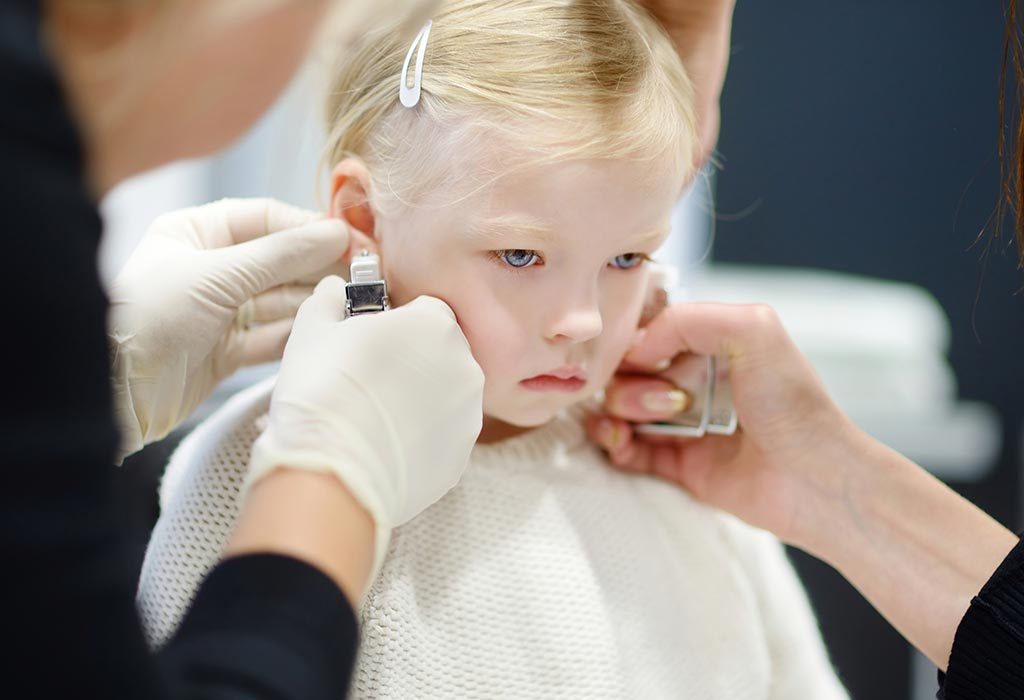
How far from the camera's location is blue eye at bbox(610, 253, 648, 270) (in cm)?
88

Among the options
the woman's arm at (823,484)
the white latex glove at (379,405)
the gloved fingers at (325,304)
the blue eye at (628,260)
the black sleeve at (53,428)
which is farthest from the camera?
the woman's arm at (823,484)

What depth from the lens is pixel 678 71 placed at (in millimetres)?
925

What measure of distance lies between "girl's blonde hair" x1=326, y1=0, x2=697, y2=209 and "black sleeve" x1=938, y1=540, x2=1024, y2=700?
42 cm

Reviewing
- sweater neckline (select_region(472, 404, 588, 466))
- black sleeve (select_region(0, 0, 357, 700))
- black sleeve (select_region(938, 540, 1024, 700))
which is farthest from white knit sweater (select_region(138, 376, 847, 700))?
black sleeve (select_region(0, 0, 357, 700))

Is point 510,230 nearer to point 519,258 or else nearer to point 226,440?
point 519,258

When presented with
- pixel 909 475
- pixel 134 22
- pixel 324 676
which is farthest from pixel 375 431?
pixel 909 475

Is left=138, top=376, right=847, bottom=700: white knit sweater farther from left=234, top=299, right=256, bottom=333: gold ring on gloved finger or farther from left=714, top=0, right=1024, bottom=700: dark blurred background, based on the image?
left=714, top=0, right=1024, bottom=700: dark blurred background

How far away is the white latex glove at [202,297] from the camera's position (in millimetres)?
814

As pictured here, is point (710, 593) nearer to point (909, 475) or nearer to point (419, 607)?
point (909, 475)

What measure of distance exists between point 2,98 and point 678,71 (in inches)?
24.6

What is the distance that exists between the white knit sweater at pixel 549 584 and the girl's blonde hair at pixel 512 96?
0.24 m

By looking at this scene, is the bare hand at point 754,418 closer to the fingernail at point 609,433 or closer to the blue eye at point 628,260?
the fingernail at point 609,433

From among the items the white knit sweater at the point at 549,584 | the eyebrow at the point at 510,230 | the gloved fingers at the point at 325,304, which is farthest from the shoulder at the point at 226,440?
the eyebrow at the point at 510,230

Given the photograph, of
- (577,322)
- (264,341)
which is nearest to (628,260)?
(577,322)
